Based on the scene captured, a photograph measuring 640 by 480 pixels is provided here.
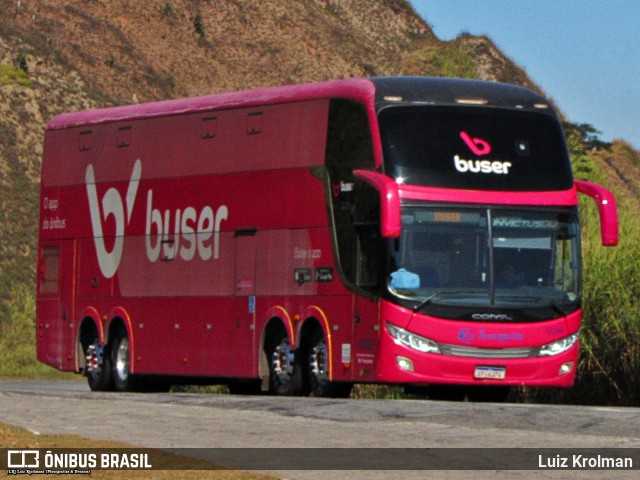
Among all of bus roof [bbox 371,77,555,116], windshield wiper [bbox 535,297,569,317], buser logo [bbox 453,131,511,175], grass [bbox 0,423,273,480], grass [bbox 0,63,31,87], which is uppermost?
grass [bbox 0,63,31,87]

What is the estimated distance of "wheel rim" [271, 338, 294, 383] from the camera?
24.6 meters

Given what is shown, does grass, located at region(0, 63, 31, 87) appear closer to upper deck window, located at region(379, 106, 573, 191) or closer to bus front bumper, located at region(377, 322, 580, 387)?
upper deck window, located at region(379, 106, 573, 191)

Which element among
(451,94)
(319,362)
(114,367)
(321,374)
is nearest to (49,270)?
(114,367)

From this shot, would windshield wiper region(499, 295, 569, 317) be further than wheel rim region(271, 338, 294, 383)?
No

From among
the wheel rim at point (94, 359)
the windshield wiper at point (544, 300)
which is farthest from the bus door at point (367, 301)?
the wheel rim at point (94, 359)

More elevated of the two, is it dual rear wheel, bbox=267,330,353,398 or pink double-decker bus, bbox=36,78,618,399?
pink double-decker bus, bbox=36,78,618,399

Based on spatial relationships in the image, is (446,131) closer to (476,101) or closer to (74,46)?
(476,101)

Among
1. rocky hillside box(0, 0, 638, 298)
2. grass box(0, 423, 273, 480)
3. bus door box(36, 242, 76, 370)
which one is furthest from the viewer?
rocky hillside box(0, 0, 638, 298)

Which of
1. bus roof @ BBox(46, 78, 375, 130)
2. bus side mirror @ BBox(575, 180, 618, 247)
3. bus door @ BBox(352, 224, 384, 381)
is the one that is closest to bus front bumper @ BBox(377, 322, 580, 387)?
bus door @ BBox(352, 224, 384, 381)

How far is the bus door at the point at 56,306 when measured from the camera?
30375mm

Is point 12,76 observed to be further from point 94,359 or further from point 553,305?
point 553,305

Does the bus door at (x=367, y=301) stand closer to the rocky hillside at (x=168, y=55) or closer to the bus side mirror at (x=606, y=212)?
the bus side mirror at (x=606, y=212)

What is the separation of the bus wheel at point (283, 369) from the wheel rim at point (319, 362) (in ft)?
0.85

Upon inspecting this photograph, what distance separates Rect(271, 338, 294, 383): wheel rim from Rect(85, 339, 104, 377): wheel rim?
5197 millimetres
